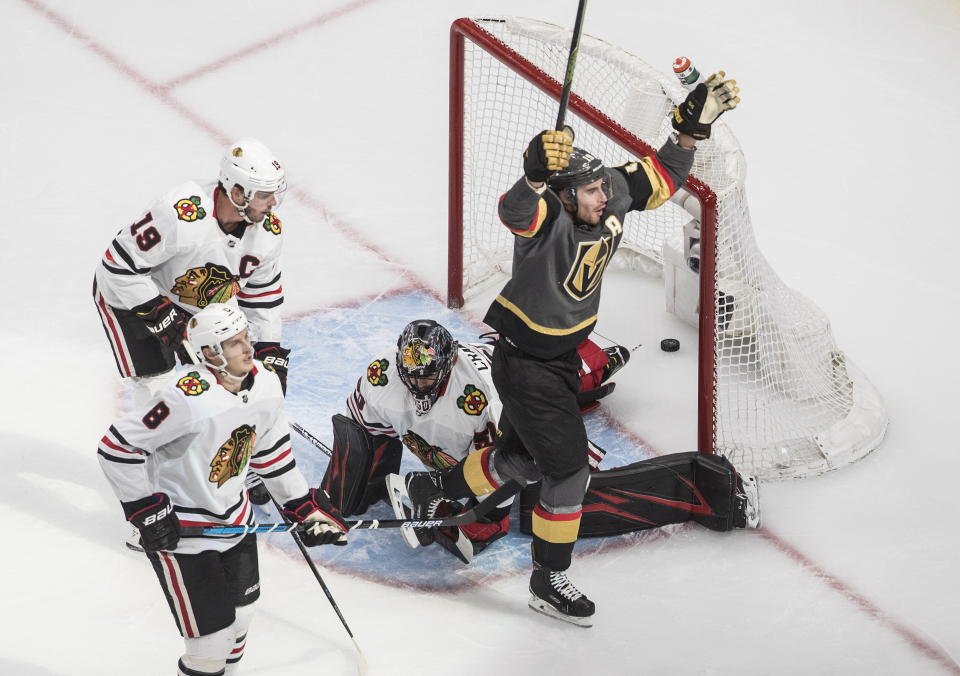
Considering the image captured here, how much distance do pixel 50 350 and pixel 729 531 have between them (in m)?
2.29

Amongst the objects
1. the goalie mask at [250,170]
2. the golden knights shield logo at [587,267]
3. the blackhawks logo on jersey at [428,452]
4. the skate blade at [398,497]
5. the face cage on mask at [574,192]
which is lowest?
the skate blade at [398,497]

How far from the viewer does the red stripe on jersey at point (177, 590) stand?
3469 mm

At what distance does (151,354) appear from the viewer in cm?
428

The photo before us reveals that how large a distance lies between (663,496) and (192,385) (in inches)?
62.1

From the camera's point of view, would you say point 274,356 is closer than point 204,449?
No

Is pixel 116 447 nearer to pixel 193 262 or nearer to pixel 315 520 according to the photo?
pixel 315 520

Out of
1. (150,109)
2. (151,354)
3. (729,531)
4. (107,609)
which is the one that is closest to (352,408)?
(151,354)

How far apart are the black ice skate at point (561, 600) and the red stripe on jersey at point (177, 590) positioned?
1015 mm

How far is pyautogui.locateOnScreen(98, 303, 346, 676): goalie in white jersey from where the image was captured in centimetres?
332

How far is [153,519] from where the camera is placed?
11.0ft

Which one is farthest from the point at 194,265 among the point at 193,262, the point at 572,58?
A: the point at 572,58

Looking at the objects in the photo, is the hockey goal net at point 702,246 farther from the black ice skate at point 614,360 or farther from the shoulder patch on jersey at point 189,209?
the shoulder patch on jersey at point 189,209

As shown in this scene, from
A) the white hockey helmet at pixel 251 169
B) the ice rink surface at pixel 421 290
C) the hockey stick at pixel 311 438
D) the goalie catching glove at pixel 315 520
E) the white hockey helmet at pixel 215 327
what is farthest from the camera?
the hockey stick at pixel 311 438

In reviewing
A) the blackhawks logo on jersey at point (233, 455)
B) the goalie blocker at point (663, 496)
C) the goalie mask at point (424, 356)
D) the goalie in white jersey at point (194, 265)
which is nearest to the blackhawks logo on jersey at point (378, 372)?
the goalie mask at point (424, 356)
